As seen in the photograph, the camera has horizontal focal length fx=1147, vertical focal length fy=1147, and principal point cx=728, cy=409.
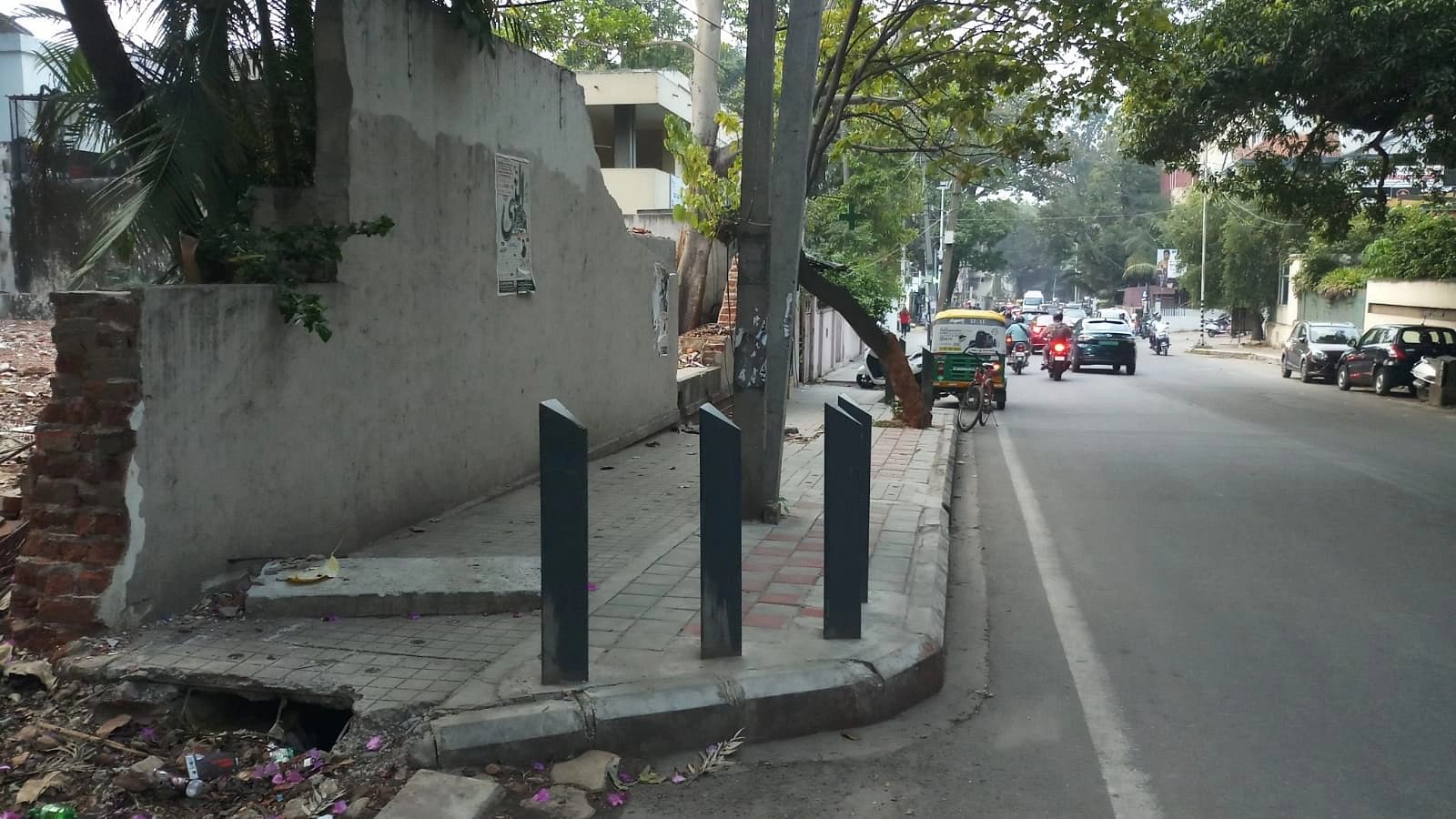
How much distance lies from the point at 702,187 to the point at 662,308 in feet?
5.04

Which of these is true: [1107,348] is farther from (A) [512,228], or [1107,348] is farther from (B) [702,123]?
(A) [512,228]

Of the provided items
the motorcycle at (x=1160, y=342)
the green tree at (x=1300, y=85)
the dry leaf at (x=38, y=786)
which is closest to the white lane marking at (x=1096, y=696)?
the dry leaf at (x=38, y=786)

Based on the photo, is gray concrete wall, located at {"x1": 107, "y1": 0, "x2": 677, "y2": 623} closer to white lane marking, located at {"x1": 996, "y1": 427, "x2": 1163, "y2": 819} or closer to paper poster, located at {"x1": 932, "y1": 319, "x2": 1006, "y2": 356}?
white lane marking, located at {"x1": 996, "y1": 427, "x2": 1163, "y2": 819}

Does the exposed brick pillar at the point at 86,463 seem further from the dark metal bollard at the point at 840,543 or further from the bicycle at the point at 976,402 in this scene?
the bicycle at the point at 976,402

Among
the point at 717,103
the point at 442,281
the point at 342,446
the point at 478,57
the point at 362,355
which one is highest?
the point at 717,103

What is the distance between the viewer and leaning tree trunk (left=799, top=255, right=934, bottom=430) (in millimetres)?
13094

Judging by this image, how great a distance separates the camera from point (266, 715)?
4.67m

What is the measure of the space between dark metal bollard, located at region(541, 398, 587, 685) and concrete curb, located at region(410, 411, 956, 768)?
0.17 m

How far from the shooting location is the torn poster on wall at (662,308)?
13.8 m

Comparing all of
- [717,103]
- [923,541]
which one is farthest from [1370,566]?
[717,103]

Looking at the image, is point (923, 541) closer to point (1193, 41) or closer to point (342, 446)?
point (342, 446)

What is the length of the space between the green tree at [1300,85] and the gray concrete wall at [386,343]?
686cm

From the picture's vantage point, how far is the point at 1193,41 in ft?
52.9

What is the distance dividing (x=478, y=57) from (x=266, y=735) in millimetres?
5665
